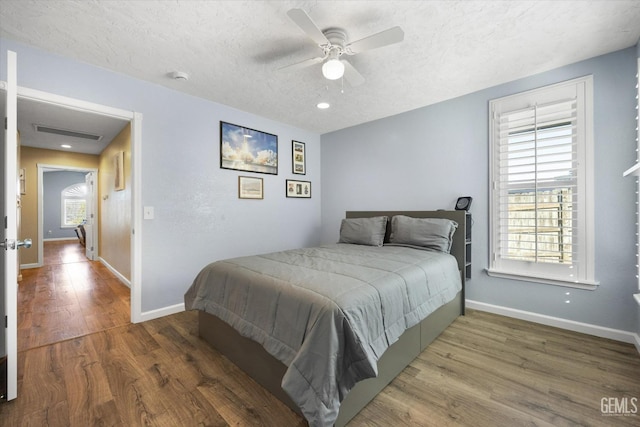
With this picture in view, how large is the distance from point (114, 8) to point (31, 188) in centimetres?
581

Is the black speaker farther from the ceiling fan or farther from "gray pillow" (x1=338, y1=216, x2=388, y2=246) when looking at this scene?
the ceiling fan

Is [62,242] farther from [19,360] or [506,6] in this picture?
[506,6]

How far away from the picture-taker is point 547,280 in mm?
2672

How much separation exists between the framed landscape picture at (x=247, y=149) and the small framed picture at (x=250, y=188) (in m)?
0.13

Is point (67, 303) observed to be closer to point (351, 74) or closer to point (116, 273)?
point (116, 273)

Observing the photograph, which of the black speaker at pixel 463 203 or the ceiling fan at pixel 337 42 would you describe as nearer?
the ceiling fan at pixel 337 42

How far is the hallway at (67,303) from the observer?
8.42 feet

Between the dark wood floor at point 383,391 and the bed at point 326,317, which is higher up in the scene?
the bed at point 326,317

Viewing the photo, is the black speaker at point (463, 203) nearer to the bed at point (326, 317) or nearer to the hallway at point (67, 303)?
the bed at point (326, 317)

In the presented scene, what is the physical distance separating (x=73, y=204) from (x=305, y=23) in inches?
495

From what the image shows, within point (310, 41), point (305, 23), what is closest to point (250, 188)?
point (310, 41)

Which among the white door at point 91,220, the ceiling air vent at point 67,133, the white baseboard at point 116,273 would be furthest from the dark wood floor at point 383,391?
the white door at point 91,220

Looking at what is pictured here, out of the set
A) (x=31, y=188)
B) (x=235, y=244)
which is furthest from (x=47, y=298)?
(x=31, y=188)

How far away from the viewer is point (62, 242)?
31.1 ft
